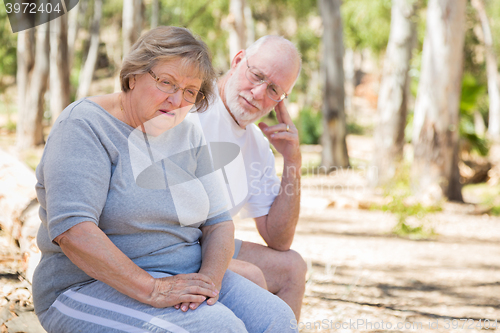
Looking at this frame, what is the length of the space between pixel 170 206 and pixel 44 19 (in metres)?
11.7

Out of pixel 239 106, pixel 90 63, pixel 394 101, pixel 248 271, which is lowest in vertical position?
pixel 90 63

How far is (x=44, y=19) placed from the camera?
1164cm

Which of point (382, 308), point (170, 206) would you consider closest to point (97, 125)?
point (170, 206)

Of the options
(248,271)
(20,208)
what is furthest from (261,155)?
(20,208)

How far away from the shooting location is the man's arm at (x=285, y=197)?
7.68 ft

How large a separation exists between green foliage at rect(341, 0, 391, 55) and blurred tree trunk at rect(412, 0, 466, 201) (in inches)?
368

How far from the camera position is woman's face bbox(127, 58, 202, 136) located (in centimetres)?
170

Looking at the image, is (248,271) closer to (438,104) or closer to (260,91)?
(260,91)

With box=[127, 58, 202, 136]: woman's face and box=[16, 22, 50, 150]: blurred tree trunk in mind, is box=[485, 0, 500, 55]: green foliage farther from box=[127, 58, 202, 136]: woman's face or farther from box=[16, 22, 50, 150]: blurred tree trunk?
box=[127, 58, 202, 136]: woman's face

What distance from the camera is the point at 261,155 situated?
2459mm

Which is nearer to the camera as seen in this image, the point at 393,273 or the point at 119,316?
the point at 119,316

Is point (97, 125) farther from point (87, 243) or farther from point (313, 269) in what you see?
point (313, 269)

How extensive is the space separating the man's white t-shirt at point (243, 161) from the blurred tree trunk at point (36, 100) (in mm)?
9599

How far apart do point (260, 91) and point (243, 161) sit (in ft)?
1.17
